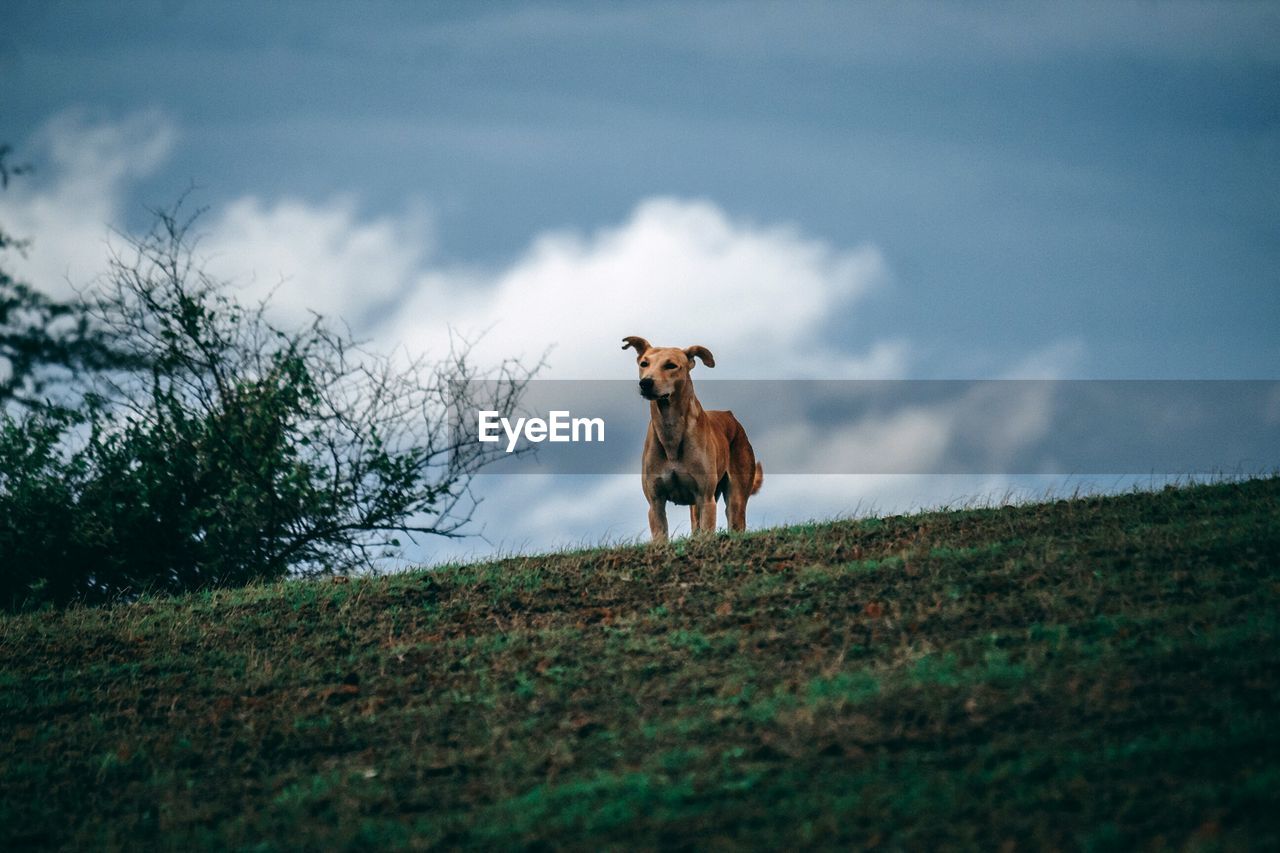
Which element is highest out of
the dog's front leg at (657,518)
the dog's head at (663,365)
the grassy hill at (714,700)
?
the dog's head at (663,365)

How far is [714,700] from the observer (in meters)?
8.05

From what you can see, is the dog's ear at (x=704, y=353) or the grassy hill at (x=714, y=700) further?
the dog's ear at (x=704, y=353)

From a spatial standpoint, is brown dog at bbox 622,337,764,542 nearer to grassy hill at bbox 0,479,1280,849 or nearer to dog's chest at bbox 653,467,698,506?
dog's chest at bbox 653,467,698,506

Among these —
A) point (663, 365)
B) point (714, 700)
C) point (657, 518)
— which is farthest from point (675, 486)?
point (714, 700)

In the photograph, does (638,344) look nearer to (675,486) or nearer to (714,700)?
(675,486)

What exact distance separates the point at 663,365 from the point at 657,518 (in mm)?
1929

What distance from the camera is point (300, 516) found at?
18344mm

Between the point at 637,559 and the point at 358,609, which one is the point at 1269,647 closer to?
the point at 637,559

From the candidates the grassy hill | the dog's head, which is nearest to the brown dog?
the dog's head

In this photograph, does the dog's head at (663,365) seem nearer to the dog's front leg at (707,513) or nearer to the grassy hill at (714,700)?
the dog's front leg at (707,513)

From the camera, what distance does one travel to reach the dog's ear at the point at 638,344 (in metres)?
15.3

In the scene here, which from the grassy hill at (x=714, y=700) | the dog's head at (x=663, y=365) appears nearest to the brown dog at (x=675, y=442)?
the dog's head at (x=663, y=365)

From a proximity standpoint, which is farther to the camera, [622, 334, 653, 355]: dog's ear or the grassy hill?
[622, 334, 653, 355]: dog's ear

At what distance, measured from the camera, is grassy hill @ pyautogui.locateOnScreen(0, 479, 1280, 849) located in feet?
20.1
